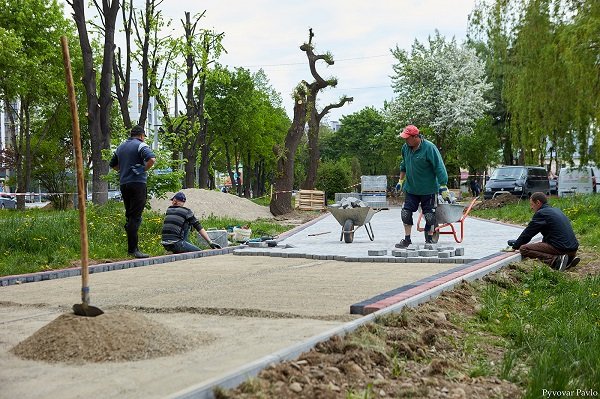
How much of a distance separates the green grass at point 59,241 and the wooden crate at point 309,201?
18491 millimetres

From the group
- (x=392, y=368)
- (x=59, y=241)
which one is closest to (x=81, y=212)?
(x=392, y=368)

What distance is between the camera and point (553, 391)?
4.36m

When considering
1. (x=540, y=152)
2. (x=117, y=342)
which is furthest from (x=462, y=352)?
(x=540, y=152)

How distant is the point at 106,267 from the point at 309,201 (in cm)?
2362

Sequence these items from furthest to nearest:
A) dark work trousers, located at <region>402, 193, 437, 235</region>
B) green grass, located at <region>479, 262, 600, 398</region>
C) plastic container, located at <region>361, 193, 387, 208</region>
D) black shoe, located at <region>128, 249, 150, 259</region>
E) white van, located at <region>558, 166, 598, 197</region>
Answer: white van, located at <region>558, 166, 598, 197</region> < plastic container, located at <region>361, 193, 387, 208</region> < dark work trousers, located at <region>402, 193, 437, 235</region> < black shoe, located at <region>128, 249, 150, 259</region> < green grass, located at <region>479, 262, 600, 398</region>

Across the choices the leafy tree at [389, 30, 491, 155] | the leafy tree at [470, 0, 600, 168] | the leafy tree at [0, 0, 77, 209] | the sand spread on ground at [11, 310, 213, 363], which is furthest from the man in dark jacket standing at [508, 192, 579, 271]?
the leafy tree at [389, 30, 491, 155]

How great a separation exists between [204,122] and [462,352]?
119 feet

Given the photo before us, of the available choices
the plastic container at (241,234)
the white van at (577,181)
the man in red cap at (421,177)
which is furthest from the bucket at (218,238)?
the white van at (577,181)

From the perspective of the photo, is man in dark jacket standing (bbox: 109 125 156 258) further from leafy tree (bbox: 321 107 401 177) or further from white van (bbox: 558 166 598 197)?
leafy tree (bbox: 321 107 401 177)

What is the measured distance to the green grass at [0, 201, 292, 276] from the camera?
10688mm

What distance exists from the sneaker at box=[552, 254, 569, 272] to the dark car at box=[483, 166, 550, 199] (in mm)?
23324

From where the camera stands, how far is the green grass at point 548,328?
15.3ft

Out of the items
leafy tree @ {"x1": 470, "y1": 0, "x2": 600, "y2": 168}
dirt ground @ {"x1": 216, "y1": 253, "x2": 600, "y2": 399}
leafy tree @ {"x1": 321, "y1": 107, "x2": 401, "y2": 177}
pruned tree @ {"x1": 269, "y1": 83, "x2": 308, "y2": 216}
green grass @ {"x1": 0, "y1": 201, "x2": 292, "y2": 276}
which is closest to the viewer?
dirt ground @ {"x1": 216, "y1": 253, "x2": 600, "y2": 399}

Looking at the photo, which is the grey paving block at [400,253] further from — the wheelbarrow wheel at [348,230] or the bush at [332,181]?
the bush at [332,181]
